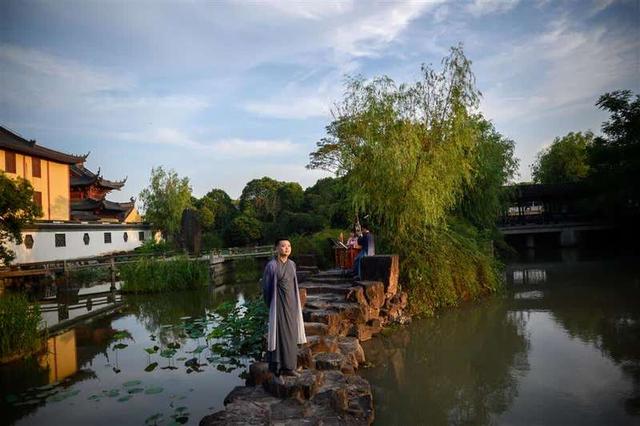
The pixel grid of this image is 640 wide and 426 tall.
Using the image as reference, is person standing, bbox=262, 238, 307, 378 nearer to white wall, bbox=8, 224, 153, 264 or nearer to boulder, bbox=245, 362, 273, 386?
boulder, bbox=245, 362, 273, 386

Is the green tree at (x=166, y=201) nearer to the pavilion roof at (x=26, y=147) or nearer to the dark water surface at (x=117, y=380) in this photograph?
the pavilion roof at (x=26, y=147)

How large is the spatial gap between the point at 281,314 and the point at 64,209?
29.8 m

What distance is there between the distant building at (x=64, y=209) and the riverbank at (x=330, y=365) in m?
18.1

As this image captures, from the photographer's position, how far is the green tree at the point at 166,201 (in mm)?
33125

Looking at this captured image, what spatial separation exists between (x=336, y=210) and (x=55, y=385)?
651 inches

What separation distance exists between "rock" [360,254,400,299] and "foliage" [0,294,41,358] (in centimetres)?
702

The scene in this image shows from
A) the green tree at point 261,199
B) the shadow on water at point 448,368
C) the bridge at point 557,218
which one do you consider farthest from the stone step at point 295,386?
the green tree at point 261,199

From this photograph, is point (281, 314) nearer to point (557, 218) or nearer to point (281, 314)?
point (281, 314)

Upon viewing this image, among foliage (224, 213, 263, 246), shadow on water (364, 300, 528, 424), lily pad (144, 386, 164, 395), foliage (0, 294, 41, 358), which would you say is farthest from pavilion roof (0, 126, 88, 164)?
shadow on water (364, 300, 528, 424)

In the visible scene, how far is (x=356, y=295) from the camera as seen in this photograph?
28.3ft

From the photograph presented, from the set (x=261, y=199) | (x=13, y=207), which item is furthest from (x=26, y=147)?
(x=261, y=199)

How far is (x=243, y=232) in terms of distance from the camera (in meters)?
31.2

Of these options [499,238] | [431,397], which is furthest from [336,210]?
[431,397]

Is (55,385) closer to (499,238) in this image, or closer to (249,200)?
(499,238)
